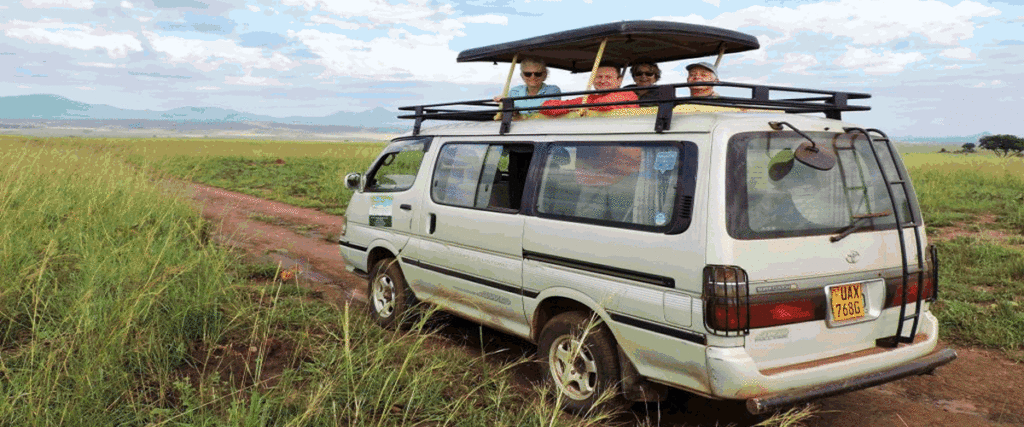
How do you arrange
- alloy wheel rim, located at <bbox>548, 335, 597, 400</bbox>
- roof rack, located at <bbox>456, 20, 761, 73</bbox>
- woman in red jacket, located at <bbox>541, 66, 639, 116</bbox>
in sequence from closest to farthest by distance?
alloy wheel rim, located at <bbox>548, 335, 597, 400</bbox> < roof rack, located at <bbox>456, 20, 761, 73</bbox> < woman in red jacket, located at <bbox>541, 66, 639, 116</bbox>

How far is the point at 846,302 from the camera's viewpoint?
3770 mm

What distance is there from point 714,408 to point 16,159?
8617 mm

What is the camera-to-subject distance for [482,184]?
17.0 feet

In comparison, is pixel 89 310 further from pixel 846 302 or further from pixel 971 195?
pixel 971 195

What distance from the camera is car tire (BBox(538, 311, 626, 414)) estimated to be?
162 inches

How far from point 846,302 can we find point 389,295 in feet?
11.6

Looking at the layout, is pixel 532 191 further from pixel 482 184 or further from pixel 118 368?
pixel 118 368

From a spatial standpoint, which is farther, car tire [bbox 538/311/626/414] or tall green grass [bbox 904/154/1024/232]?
tall green grass [bbox 904/154/1024/232]

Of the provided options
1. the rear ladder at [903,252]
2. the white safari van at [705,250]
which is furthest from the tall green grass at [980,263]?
the white safari van at [705,250]

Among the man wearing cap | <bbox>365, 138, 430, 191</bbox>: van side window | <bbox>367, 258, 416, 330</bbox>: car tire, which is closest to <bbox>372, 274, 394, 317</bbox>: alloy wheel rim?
<bbox>367, 258, 416, 330</bbox>: car tire

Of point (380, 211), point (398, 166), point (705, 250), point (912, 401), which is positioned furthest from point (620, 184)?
point (380, 211)

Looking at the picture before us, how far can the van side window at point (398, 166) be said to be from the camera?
5980mm

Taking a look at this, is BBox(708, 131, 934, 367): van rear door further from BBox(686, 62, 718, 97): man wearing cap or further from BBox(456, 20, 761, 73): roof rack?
BBox(686, 62, 718, 97): man wearing cap

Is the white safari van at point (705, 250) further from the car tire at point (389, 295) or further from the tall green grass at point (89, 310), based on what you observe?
the tall green grass at point (89, 310)
